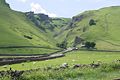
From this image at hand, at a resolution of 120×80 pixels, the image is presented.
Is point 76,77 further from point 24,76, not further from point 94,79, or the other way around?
point 24,76

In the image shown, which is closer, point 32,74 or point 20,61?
point 32,74

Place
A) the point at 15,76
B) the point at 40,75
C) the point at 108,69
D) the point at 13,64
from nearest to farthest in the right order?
1. the point at 15,76
2. the point at 40,75
3. the point at 108,69
4. the point at 13,64

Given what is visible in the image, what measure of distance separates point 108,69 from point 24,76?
1963 centimetres

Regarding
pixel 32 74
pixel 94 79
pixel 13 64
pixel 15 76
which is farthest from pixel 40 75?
pixel 13 64

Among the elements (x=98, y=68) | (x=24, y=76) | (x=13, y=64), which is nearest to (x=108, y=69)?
(x=98, y=68)

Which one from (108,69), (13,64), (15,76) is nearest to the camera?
(15,76)

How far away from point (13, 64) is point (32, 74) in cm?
3722

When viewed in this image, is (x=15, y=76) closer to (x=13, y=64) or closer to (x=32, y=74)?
(x=32, y=74)

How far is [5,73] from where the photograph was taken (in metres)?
58.2

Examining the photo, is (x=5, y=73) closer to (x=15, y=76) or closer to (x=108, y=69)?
(x=15, y=76)

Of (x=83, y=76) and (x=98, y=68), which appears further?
(x=98, y=68)

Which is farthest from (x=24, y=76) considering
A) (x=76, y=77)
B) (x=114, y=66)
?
(x=114, y=66)

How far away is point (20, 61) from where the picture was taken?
103 m

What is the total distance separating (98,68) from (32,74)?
1583 centimetres
